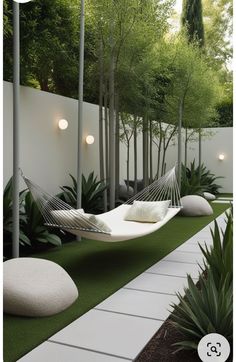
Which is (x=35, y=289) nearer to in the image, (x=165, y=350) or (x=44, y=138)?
(x=165, y=350)

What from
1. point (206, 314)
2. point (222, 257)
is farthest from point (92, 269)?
point (206, 314)

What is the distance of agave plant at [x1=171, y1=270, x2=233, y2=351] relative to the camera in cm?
186

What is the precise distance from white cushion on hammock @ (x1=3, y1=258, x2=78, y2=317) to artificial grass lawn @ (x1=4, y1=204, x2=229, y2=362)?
5cm

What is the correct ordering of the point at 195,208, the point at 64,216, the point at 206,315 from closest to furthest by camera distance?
the point at 206,315
the point at 64,216
the point at 195,208

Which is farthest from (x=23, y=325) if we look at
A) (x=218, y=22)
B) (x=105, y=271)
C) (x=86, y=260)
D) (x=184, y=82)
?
(x=218, y=22)

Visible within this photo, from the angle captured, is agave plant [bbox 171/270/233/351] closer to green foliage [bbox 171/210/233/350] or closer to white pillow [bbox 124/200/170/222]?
green foliage [bbox 171/210/233/350]

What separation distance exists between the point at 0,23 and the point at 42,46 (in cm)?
465

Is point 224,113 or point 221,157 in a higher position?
point 224,113

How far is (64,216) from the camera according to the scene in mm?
3500

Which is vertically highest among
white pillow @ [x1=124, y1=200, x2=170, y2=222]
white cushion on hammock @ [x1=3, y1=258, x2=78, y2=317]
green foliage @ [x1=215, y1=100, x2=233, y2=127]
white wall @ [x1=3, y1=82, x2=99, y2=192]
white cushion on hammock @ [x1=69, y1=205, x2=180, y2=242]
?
green foliage @ [x1=215, y1=100, x2=233, y2=127]

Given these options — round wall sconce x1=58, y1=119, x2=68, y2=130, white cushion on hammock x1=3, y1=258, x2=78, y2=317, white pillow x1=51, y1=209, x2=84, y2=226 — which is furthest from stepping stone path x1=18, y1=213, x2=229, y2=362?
round wall sconce x1=58, y1=119, x2=68, y2=130

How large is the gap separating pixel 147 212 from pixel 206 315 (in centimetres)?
246

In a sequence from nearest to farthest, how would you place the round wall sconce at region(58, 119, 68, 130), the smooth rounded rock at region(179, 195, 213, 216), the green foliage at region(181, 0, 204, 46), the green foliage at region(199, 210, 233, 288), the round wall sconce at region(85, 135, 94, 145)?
the green foliage at region(199, 210, 233, 288), the round wall sconce at region(58, 119, 68, 130), the round wall sconce at region(85, 135, 94, 145), the smooth rounded rock at region(179, 195, 213, 216), the green foliage at region(181, 0, 204, 46)

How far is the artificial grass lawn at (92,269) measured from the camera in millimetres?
2203
